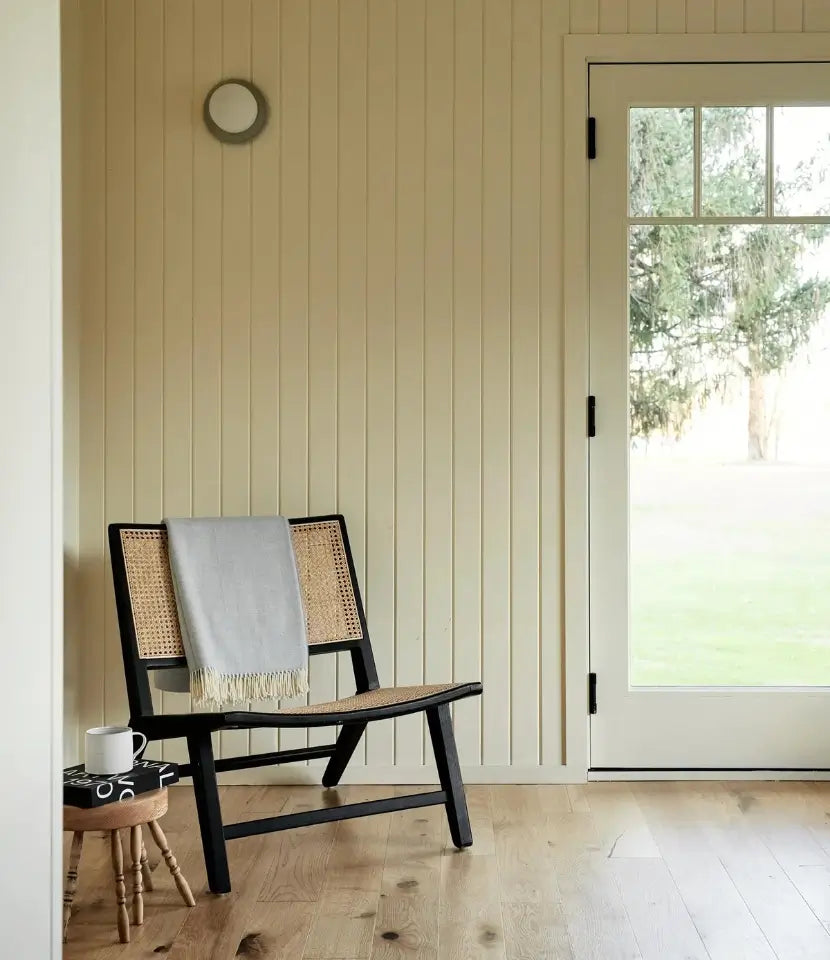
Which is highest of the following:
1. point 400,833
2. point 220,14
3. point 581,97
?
point 220,14

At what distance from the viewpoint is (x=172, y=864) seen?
2195mm

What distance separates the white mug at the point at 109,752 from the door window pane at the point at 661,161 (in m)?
2.09

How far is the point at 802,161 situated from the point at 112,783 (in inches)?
101

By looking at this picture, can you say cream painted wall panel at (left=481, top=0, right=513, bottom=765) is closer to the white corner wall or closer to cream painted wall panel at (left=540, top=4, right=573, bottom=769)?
cream painted wall panel at (left=540, top=4, right=573, bottom=769)

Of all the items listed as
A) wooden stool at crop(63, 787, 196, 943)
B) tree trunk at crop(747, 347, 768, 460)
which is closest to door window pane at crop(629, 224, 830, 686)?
tree trunk at crop(747, 347, 768, 460)

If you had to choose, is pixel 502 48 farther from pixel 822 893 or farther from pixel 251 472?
pixel 822 893

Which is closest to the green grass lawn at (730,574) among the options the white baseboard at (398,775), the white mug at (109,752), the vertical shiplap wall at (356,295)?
the vertical shiplap wall at (356,295)

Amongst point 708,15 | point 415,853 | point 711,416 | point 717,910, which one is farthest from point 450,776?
point 708,15

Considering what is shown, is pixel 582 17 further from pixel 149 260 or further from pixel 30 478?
pixel 30 478

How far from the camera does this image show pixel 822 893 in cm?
231

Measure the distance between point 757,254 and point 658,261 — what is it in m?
0.30

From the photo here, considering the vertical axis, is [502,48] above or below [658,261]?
above

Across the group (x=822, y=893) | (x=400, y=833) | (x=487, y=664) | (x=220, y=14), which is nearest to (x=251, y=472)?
(x=487, y=664)

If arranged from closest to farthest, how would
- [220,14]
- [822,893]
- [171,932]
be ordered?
[171,932]
[822,893]
[220,14]
